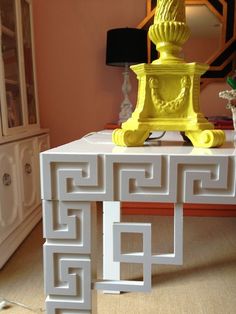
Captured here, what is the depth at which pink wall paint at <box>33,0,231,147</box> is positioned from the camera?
230cm

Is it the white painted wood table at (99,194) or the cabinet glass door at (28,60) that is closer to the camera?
the white painted wood table at (99,194)

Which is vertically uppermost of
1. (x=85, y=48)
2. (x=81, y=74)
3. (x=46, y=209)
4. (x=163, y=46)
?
(x=85, y=48)

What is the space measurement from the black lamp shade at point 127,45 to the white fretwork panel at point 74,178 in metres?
1.59

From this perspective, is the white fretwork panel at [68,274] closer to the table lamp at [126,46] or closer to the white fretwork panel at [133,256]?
the white fretwork panel at [133,256]

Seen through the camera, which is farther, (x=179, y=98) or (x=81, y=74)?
(x=81, y=74)

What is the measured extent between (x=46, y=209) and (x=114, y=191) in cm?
Answer: 14

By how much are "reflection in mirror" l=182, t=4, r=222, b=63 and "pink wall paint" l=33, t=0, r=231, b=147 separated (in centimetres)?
30

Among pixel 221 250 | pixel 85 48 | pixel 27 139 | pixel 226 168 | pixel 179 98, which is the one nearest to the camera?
pixel 226 168

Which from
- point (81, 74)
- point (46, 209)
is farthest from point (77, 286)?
point (81, 74)

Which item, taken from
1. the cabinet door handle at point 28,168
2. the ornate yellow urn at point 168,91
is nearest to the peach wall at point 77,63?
the cabinet door handle at point 28,168

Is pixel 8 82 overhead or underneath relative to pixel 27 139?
overhead

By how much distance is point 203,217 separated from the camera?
209cm

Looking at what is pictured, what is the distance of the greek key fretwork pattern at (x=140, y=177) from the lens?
53 centimetres

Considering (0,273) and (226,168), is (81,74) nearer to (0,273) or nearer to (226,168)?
(0,273)
